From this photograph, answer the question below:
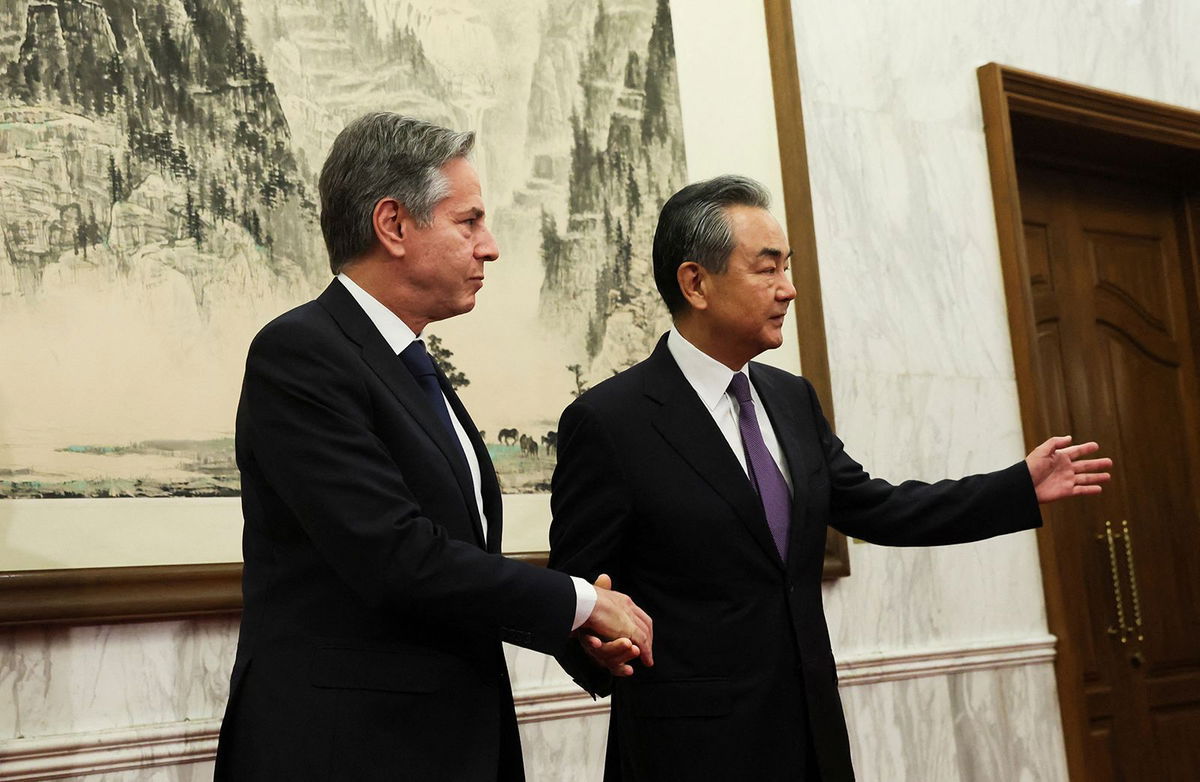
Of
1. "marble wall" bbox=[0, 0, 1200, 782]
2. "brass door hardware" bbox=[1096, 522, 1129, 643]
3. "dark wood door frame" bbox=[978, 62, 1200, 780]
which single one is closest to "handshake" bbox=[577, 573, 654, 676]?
"marble wall" bbox=[0, 0, 1200, 782]

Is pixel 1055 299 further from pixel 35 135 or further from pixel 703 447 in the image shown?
pixel 35 135

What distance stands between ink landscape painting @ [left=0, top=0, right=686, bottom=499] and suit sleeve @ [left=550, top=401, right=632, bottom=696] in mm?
770

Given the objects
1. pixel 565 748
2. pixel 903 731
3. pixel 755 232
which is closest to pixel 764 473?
pixel 755 232

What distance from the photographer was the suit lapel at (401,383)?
201 cm

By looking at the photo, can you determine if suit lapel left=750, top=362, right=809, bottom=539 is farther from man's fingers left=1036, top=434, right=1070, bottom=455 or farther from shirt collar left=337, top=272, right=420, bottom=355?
shirt collar left=337, top=272, right=420, bottom=355

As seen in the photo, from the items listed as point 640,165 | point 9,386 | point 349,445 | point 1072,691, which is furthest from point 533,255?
point 1072,691

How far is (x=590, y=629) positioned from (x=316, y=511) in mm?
413

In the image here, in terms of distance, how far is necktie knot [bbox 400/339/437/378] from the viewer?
2.12m

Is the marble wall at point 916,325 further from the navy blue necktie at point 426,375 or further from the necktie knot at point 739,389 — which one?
the navy blue necktie at point 426,375

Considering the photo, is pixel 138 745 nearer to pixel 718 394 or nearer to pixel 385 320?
pixel 385 320

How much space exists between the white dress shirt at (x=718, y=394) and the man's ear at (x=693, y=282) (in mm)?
83

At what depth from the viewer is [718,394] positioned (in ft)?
8.71

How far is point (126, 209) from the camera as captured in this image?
284 cm

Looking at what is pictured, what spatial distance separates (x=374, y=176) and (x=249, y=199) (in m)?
0.96
